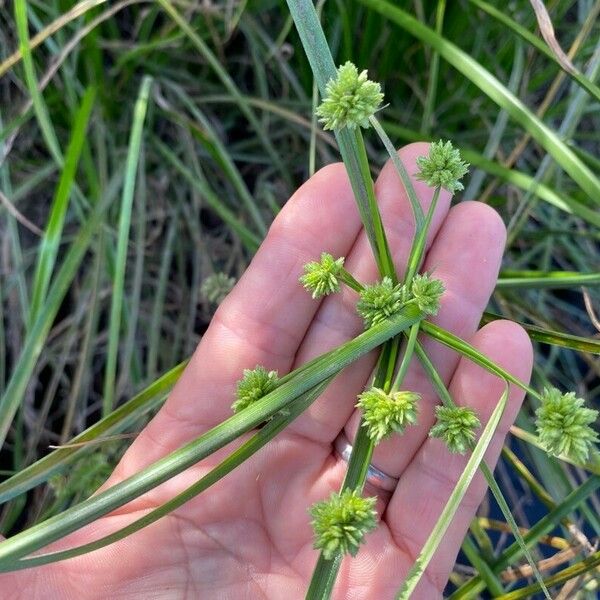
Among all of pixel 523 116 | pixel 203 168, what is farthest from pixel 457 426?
pixel 203 168

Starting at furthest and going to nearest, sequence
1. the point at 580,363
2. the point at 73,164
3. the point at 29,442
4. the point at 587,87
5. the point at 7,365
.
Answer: the point at 580,363, the point at 7,365, the point at 29,442, the point at 73,164, the point at 587,87

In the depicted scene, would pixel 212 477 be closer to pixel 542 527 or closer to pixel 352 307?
pixel 352 307

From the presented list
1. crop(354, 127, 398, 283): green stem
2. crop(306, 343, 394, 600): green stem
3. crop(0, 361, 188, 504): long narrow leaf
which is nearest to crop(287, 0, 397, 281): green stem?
crop(354, 127, 398, 283): green stem

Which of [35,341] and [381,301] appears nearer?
[381,301]

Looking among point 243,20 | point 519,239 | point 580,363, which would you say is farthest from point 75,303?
point 580,363

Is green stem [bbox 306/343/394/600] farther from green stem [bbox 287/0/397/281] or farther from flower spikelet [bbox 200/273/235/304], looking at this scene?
flower spikelet [bbox 200/273/235/304]

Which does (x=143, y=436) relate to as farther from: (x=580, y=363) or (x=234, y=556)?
(x=580, y=363)
